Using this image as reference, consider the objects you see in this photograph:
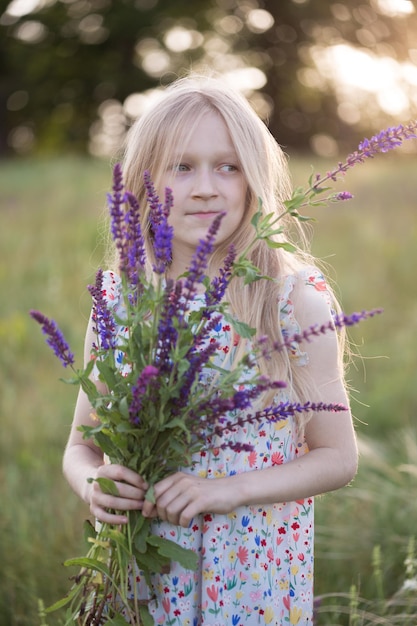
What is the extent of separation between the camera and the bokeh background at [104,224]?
10.4ft

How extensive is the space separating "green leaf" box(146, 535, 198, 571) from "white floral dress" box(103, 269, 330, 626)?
255 mm

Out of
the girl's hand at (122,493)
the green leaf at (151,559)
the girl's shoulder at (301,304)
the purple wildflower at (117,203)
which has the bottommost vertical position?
the green leaf at (151,559)

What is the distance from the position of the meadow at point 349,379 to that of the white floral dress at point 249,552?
0.28 metres

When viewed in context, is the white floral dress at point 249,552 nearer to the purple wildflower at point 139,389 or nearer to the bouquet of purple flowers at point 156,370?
the bouquet of purple flowers at point 156,370

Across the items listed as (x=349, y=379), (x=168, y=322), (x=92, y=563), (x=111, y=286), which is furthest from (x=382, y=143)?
(x=349, y=379)

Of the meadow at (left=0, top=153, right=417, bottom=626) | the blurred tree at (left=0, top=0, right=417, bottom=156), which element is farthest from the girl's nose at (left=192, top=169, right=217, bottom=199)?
the blurred tree at (left=0, top=0, right=417, bottom=156)

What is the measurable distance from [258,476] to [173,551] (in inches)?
12.8

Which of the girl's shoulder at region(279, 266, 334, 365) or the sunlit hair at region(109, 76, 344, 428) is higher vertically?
the sunlit hair at region(109, 76, 344, 428)

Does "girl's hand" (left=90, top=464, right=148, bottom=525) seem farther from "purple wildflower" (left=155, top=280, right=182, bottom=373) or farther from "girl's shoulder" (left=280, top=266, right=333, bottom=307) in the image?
"girl's shoulder" (left=280, top=266, right=333, bottom=307)

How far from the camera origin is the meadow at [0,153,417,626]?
3.08 meters

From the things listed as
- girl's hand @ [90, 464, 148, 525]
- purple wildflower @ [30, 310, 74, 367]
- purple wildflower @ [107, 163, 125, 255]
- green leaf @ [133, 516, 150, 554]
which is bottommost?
green leaf @ [133, 516, 150, 554]

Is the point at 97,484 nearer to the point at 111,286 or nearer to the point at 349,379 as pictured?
the point at 111,286

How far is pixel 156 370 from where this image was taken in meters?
1.41

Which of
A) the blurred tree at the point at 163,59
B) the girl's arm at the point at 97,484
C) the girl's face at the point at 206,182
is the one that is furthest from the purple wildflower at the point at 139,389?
the blurred tree at the point at 163,59
